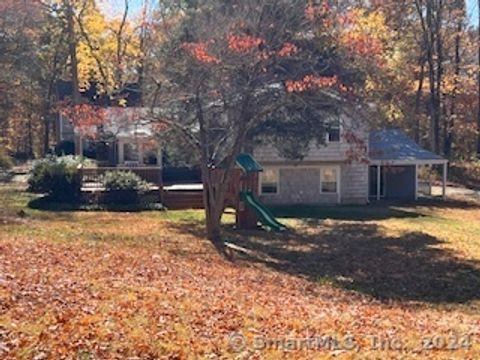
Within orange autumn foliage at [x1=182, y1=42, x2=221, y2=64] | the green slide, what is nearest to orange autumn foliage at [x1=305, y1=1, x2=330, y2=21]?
orange autumn foliage at [x1=182, y1=42, x2=221, y2=64]

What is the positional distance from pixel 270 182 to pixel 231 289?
19189 millimetres

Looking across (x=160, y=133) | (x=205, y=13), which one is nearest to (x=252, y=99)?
(x=205, y=13)

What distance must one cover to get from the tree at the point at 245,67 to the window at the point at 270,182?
10.4 m

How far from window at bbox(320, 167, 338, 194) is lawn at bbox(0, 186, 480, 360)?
23.1 ft

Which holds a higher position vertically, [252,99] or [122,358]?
[252,99]

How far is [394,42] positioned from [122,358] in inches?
1541

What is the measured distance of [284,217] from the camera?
24.6 meters

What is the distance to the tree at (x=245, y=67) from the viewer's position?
16266 mm

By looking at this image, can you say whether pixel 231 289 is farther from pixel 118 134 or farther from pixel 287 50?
Result: pixel 118 134

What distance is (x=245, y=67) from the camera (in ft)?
54.7

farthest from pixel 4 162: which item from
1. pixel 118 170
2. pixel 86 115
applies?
pixel 86 115

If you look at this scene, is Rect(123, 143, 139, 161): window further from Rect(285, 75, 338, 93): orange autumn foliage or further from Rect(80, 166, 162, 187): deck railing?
Rect(285, 75, 338, 93): orange autumn foliage

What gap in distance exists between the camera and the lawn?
20.7ft

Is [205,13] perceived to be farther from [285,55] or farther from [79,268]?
[79,268]
